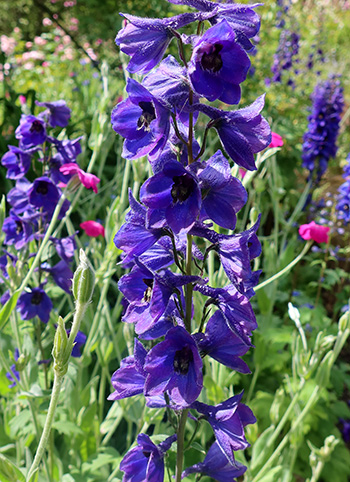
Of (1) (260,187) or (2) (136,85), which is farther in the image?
(1) (260,187)

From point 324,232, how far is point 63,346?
1.53 meters

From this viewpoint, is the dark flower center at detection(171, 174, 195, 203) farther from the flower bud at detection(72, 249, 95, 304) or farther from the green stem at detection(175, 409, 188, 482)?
the green stem at detection(175, 409, 188, 482)

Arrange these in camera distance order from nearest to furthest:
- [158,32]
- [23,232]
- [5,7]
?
[158,32]
[23,232]
[5,7]

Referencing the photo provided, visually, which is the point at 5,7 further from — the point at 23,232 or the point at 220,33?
the point at 220,33

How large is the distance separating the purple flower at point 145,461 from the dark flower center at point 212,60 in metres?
0.68

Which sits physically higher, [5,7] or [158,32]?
[5,7]

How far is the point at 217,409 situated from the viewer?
0.87 meters

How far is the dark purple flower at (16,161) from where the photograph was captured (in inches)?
65.8

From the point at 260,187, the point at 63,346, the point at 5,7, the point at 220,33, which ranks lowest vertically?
the point at 63,346

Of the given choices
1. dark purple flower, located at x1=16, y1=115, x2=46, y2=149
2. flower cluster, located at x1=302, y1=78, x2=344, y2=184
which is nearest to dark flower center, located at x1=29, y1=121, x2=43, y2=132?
dark purple flower, located at x1=16, y1=115, x2=46, y2=149

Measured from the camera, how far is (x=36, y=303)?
1.62 meters

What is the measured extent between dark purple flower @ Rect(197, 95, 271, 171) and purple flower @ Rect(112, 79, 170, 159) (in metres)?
0.08

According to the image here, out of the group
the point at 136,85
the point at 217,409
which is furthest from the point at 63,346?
the point at 136,85

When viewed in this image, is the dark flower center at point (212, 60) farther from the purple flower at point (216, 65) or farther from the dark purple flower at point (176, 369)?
the dark purple flower at point (176, 369)
